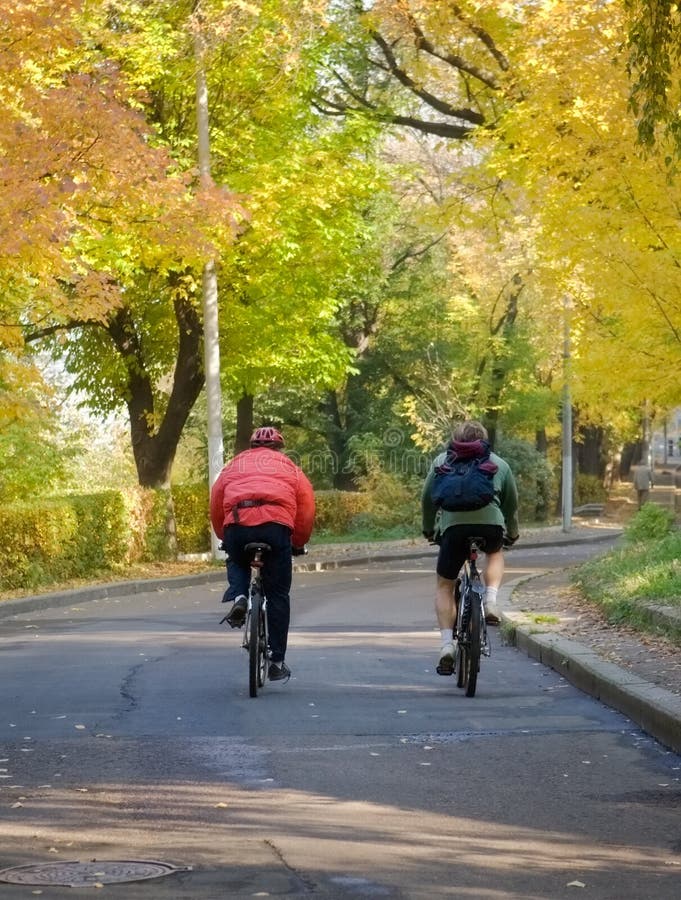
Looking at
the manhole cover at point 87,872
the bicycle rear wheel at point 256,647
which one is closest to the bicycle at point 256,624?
the bicycle rear wheel at point 256,647

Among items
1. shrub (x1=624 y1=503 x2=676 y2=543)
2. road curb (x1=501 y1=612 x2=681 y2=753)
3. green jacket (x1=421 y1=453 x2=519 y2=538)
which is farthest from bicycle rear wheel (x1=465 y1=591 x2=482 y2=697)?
shrub (x1=624 y1=503 x2=676 y2=543)

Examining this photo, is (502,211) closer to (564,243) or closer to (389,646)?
(564,243)

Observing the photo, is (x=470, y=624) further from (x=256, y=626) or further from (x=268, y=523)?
(x=268, y=523)

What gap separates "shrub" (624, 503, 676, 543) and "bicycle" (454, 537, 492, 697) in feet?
38.0

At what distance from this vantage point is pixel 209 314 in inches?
1102

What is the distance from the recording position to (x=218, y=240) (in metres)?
26.7

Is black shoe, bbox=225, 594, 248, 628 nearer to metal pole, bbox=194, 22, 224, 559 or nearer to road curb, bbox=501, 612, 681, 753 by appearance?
road curb, bbox=501, 612, 681, 753

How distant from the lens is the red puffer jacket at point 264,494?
11.1m

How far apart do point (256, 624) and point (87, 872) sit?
5.10 metres

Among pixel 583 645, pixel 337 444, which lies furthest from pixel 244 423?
pixel 583 645

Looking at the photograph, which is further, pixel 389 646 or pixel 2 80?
Answer: pixel 2 80

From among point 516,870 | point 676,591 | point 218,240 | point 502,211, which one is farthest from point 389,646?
point 502,211

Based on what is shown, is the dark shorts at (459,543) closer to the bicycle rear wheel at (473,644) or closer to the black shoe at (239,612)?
the bicycle rear wheel at (473,644)

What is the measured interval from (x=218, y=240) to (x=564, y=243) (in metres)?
8.82
